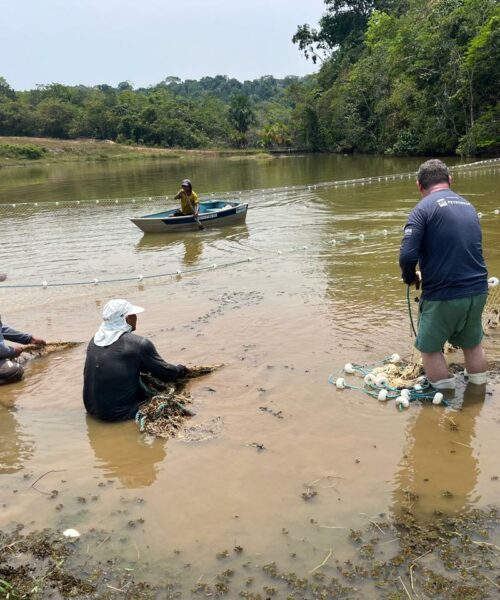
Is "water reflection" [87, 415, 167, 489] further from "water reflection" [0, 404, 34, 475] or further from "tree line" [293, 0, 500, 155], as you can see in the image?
"tree line" [293, 0, 500, 155]

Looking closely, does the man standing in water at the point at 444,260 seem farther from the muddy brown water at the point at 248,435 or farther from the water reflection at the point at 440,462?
the muddy brown water at the point at 248,435

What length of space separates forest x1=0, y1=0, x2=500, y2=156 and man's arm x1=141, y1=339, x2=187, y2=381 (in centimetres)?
3304

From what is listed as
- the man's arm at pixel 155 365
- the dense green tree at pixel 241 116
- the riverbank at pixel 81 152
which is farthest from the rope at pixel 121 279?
the dense green tree at pixel 241 116

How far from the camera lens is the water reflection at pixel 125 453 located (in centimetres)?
445

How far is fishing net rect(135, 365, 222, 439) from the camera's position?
504 centimetres

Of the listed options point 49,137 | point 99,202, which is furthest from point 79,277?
point 49,137

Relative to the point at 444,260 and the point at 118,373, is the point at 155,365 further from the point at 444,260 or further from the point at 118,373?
the point at 444,260

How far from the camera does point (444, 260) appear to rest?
4.80 metres

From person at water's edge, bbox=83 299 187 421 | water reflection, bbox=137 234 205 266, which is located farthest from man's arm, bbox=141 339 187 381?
water reflection, bbox=137 234 205 266

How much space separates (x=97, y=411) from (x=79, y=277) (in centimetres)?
727

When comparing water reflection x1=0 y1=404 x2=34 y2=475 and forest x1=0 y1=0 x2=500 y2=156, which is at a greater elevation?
forest x1=0 y1=0 x2=500 y2=156

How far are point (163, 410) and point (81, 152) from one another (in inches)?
2997

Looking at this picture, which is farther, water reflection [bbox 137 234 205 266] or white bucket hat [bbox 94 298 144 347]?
water reflection [bbox 137 234 205 266]

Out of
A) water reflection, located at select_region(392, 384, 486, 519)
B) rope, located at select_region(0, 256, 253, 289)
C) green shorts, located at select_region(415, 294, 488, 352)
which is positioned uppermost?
green shorts, located at select_region(415, 294, 488, 352)
